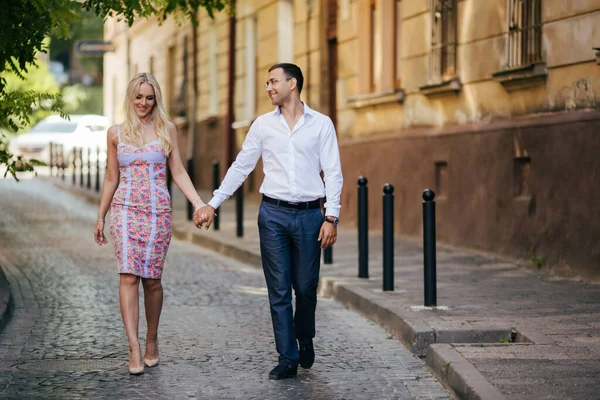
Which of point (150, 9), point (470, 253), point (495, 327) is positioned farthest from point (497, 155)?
point (495, 327)

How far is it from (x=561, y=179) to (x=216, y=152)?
1547 cm

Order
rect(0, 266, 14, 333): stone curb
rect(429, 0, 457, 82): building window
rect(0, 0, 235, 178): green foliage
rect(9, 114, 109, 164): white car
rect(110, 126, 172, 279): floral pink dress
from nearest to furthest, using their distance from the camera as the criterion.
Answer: rect(110, 126, 172, 279): floral pink dress → rect(0, 266, 14, 333): stone curb → rect(0, 0, 235, 178): green foliage → rect(429, 0, 457, 82): building window → rect(9, 114, 109, 164): white car

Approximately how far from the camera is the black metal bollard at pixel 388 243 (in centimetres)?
1021

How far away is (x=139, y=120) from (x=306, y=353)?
5.53 feet

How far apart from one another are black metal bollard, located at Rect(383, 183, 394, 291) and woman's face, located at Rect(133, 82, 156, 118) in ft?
10.9

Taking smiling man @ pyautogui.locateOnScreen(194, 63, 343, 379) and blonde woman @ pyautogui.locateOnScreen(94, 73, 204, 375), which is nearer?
smiling man @ pyautogui.locateOnScreen(194, 63, 343, 379)

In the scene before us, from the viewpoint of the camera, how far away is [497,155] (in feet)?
42.6

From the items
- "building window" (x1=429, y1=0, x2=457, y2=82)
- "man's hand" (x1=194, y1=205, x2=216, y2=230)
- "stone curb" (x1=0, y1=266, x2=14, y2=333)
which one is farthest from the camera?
"building window" (x1=429, y1=0, x2=457, y2=82)

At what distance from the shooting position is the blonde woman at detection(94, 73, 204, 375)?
7305 mm

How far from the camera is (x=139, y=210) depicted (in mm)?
7316

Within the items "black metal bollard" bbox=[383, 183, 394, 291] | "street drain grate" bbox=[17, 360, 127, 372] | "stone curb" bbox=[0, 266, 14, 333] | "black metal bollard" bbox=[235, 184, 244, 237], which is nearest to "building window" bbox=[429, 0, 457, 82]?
"black metal bollard" bbox=[235, 184, 244, 237]

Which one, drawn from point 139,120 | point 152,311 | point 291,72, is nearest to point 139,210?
point 139,120

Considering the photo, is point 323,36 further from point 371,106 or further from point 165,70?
point 165,70

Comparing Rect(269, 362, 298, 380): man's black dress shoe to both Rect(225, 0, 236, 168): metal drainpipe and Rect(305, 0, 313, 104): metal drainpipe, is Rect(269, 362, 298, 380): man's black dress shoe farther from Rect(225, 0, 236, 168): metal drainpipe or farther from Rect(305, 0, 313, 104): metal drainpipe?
Rect(225, 0, 236, 168): metal drainpipe
